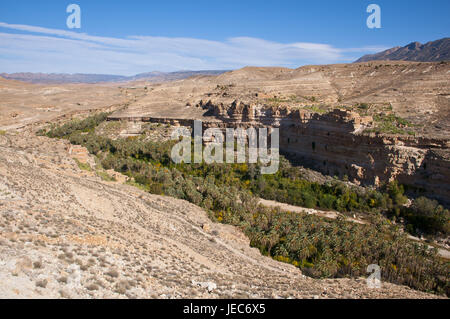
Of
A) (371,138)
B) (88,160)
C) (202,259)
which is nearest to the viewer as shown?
(202,259)

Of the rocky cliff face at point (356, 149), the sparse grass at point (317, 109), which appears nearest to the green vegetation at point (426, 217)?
the rocky cliff face at point (356, 149)

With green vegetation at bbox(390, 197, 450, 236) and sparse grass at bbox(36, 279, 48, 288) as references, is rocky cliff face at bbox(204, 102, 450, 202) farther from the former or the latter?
sparse grass at bbox(36, 279, 48, 288)

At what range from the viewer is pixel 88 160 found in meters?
25.9

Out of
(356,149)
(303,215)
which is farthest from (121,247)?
(356,149)

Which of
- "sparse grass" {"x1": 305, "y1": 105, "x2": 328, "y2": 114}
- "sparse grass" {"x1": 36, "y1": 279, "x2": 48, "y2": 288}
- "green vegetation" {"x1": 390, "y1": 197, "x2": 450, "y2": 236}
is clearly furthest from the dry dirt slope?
"sparse grass" {"x1": 305, "y1": 105, "x2": 328, "y2": 114}

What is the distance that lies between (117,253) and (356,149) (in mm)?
21925

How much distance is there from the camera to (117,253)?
8.80 m

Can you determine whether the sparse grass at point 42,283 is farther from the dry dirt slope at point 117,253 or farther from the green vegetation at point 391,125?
the green vegetation at point 391,125

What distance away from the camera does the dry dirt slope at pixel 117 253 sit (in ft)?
22.1

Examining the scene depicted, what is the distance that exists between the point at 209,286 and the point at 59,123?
43783 millimetres

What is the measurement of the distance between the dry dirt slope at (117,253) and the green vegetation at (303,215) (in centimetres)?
266
